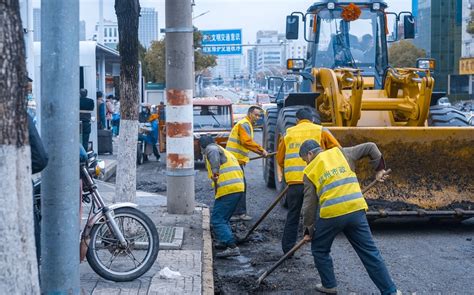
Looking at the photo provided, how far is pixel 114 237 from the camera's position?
738 cm

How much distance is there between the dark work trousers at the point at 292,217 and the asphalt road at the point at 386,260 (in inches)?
7.8

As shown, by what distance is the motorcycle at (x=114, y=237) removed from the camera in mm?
7273

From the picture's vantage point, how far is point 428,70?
12312 mm

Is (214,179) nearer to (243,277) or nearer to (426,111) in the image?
(243,277)

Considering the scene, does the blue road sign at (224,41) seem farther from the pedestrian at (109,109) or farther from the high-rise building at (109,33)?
the pedestrian at (109,109)

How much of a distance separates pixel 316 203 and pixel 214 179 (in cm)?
236

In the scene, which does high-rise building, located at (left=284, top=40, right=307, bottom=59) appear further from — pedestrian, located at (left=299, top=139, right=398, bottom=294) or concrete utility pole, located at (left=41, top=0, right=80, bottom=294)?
concrete utility pole, located at (left=41, top=0, right=80, bottom=294)

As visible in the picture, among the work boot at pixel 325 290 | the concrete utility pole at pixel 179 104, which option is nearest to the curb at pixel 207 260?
the concrete utility pole at pixel 179 104

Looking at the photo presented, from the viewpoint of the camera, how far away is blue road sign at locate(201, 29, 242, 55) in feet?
168

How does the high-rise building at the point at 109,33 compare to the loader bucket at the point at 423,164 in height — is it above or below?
above

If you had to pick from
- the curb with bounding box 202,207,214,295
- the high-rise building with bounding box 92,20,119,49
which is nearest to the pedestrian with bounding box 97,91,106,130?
the high-rise building with bounding box 92,20,119,49

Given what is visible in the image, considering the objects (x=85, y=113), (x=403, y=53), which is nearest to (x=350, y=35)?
(x=85, y=113)

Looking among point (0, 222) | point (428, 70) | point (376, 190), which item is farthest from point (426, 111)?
point (0, 222)

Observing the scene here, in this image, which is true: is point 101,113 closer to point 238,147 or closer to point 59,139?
point 238,147
